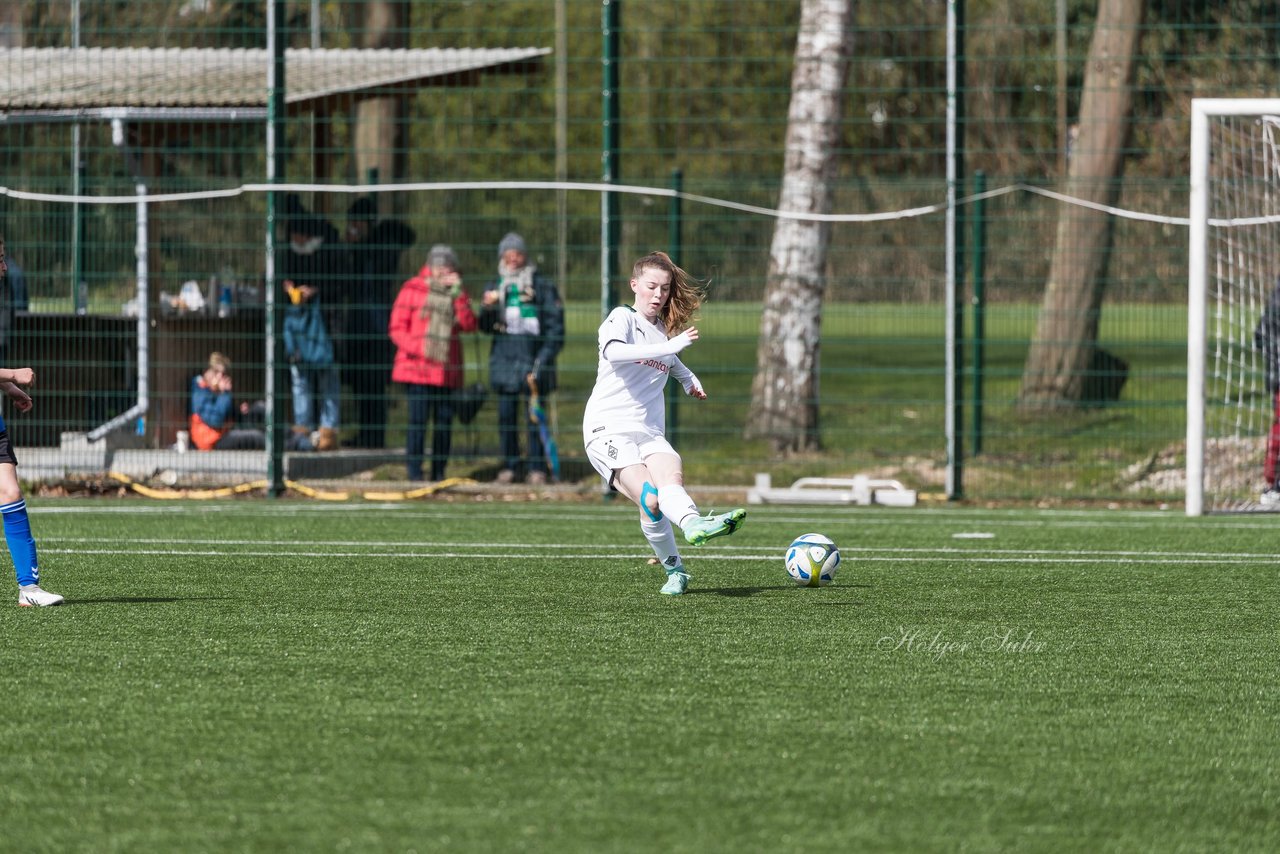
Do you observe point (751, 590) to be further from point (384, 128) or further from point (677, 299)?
point (384, 128)

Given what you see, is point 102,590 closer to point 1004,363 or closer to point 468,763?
point 468,763

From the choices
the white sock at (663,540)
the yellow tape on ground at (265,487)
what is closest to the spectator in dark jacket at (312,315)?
the yellow tape on ground at (265,487)

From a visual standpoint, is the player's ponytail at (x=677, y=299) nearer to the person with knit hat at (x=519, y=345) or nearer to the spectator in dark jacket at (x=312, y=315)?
the person with knit hat at (x=519, y=345)

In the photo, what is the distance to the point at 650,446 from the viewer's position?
8328 millimetres

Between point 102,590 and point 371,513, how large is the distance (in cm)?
412

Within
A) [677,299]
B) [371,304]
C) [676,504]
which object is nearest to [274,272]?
[371,304]

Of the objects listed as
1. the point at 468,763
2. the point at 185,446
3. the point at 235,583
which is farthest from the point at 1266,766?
the point at 185,446

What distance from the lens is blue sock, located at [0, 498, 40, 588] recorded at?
7484mm

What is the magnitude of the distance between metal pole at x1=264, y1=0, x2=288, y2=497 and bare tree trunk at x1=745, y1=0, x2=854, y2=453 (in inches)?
150

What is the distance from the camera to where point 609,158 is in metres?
13.4

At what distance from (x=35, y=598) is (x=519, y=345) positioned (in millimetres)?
6701

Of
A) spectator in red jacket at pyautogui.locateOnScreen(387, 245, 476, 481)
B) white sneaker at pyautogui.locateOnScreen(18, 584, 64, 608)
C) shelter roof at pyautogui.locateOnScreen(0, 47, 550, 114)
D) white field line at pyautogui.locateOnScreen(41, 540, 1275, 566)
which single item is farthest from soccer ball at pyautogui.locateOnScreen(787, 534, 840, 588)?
shelter roof at pyautogui.locateOnScreen(0, 47, 550, 114)

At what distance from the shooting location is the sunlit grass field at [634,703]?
432 cm

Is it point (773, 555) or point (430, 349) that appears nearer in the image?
point (773, 555)
